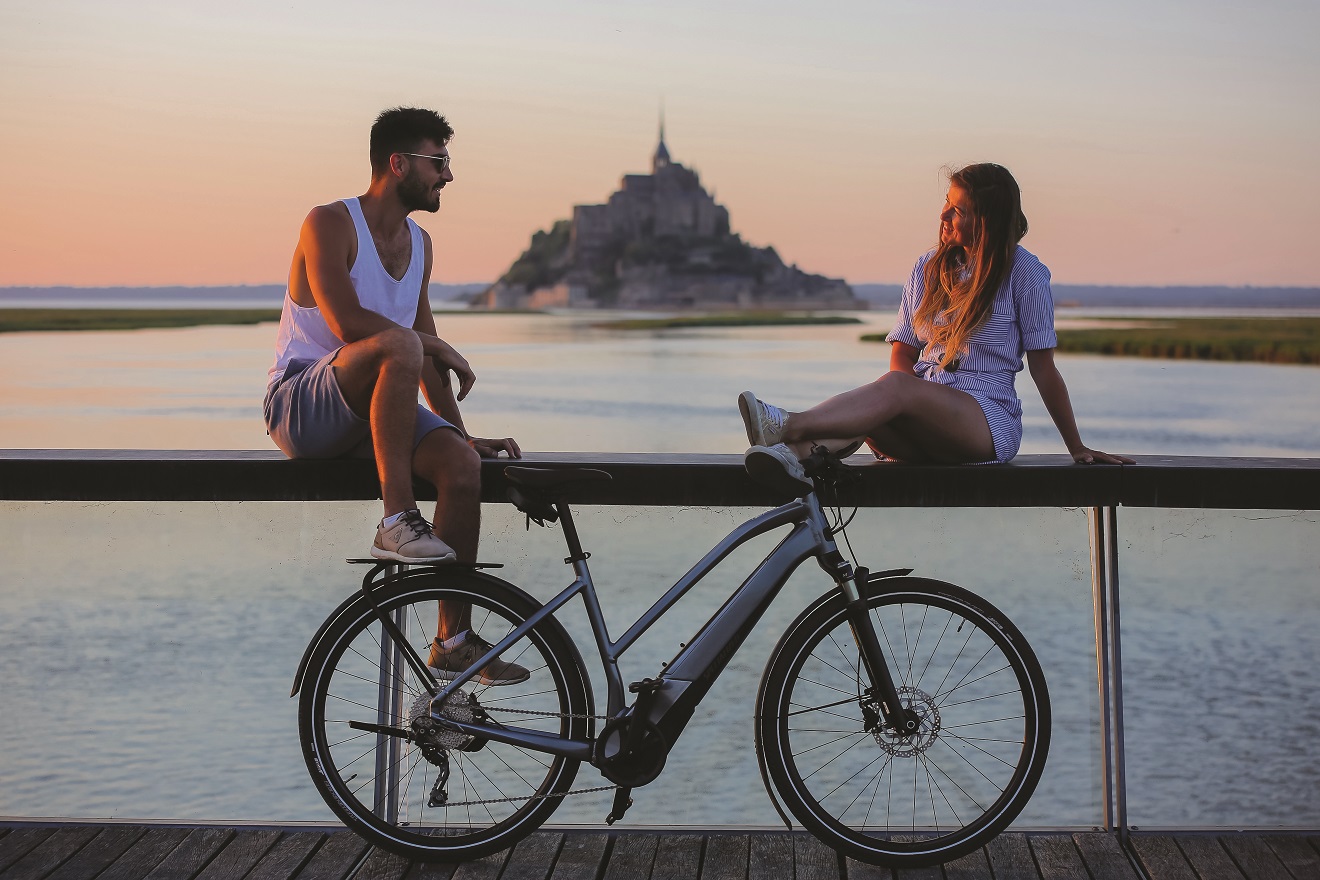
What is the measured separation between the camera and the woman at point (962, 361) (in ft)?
11.1

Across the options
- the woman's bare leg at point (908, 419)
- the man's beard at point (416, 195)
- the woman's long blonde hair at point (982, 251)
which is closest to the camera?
the woman's bare leg at point (908, 419)

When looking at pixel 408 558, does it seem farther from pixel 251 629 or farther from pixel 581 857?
pixel 581 857

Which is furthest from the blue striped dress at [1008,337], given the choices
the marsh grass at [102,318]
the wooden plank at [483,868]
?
the marsh grass at [102,318]

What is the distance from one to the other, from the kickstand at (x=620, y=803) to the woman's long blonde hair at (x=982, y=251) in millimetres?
1374

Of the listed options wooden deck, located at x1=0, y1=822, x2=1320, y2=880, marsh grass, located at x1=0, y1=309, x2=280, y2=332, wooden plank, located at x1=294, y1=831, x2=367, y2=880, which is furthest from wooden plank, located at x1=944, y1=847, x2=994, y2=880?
marsh grass, located at x1=0, y1=309, x2=280, y2=332

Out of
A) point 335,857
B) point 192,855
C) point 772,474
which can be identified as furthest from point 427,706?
Answer: point 772,474

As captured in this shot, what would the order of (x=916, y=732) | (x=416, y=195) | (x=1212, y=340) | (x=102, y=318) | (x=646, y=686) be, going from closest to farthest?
(x=646, y=686) < (x=916, y=732) < (x=416, y=195) < (x=1212, y=340) < (x=102, y=318)

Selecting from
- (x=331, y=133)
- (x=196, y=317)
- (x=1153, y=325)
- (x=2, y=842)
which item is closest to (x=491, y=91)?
(x=331, y=133)

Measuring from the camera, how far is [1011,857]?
3.23 meters

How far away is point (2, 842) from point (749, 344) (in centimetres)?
10154

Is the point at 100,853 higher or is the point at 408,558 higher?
the point at 408,558

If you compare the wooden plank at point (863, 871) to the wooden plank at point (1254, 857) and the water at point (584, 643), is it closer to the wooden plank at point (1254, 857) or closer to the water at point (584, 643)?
the water at point (584, 643)

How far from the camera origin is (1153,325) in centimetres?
8450

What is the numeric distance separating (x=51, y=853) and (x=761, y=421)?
184 cm
